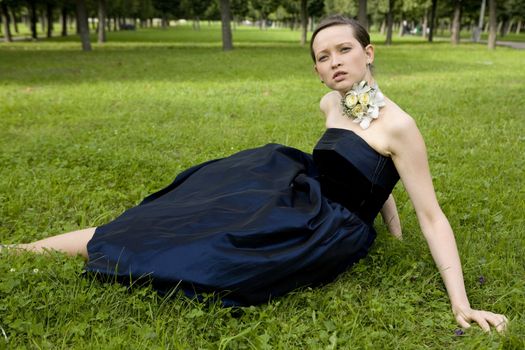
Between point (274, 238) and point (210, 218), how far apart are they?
1.27 feet

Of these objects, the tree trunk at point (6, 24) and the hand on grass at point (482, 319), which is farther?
the tree trunk at point (6, 24)

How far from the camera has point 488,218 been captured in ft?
13.0

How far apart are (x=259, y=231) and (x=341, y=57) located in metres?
1.04

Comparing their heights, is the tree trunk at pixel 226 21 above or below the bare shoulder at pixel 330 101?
above

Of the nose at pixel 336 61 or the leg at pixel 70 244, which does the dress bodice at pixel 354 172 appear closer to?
the nose at pixel 336 61

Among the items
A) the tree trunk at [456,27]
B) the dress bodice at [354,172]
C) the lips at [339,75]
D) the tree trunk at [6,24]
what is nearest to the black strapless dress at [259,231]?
the dress bodice at [354,172]

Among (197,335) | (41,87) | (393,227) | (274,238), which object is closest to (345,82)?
(274,238)

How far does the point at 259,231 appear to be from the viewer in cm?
257

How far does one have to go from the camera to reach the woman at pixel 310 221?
8.29 feet

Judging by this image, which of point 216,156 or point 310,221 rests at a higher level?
point 310,221

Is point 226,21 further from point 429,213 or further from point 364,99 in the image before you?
point 429,213

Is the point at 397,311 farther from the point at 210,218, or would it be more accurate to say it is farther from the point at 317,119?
the point at 317,119

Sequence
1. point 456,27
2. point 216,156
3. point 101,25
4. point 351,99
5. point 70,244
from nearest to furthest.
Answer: point 351,99 → point 70,244 → point 216,156 → point 101,25 → point 456,27

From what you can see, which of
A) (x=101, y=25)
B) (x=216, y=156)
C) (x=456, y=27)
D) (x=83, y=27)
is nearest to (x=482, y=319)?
(x=216, y=156)
